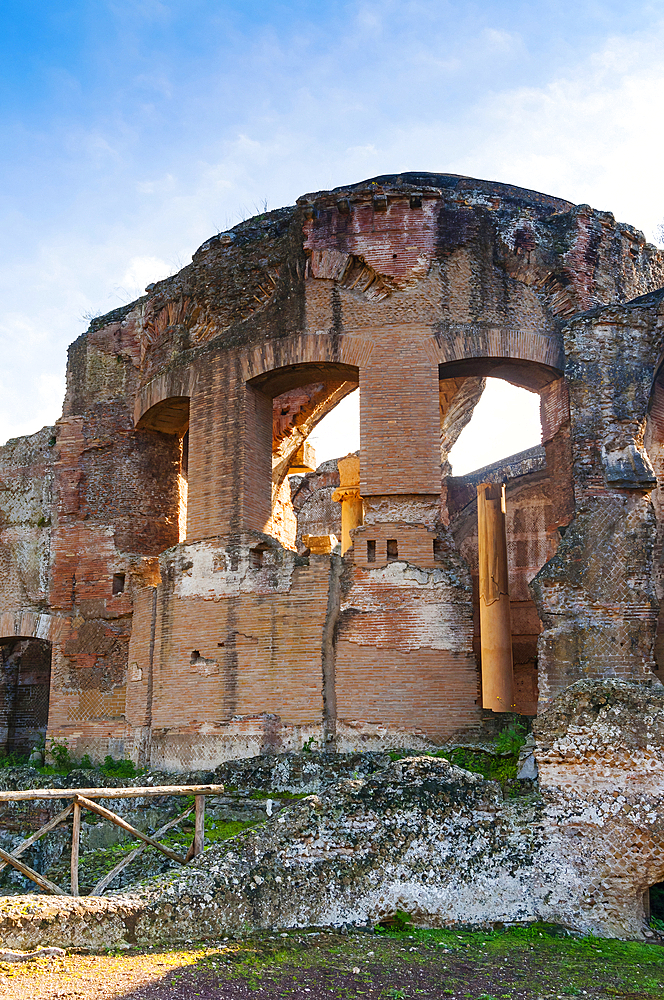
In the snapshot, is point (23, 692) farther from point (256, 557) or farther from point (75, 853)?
point (75, 853)

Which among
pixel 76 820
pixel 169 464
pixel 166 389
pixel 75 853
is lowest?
pixel 75 853

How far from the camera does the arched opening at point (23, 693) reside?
14984 millimetres

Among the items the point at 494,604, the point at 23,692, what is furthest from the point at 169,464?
the point at 494,604

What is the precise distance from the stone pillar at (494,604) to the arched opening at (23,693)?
6.96 meters

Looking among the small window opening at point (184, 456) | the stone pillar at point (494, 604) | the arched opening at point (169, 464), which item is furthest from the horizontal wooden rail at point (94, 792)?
the small window opening at point (184, 456)

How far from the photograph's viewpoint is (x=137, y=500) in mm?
13469

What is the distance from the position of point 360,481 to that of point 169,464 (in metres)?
3.92

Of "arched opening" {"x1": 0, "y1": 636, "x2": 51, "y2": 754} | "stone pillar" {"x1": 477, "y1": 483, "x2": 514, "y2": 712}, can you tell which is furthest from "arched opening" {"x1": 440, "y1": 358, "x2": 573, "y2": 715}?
"arched opening" {"x1": 0, "y1": 636, "x2": 51, "y2": 754}

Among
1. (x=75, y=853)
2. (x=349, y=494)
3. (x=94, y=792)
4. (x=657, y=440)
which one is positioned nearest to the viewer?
(x=75, y=853)

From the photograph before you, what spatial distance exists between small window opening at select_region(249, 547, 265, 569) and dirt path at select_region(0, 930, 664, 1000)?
5355mm

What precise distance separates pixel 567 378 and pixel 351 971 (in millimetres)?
7373

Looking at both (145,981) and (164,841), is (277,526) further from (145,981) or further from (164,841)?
(145,981)

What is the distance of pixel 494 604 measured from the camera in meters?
14.0

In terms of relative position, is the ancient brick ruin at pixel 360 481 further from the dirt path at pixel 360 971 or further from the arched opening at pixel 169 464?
the dirt path at pixel 360 971
